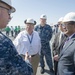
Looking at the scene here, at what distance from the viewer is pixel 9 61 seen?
1.60 m

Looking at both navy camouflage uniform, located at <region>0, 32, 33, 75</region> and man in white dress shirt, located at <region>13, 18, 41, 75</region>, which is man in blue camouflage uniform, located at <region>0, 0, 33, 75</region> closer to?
navy camouflage uniform, located at <region>0, 32, 33, 75</region>

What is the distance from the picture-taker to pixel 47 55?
7246mm

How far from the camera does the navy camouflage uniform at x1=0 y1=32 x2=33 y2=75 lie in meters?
1.59

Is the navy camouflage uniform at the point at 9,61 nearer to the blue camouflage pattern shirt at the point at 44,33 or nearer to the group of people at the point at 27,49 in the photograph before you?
the group of people at the point at 27,49

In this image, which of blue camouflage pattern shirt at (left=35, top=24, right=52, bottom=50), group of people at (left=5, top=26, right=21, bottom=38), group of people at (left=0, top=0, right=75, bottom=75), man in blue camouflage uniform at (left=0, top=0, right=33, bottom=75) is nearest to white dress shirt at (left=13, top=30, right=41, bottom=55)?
group of people at (left=0, top=0, right=75, bottom=75)

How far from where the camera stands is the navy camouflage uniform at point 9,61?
1587mm

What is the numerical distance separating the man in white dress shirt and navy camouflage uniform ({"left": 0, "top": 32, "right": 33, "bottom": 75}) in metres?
2.97

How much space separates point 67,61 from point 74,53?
0.17 metres

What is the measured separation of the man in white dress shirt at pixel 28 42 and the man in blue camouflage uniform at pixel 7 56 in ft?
9.75

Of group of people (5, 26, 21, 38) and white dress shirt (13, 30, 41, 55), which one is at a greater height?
white dress shirt (13, 30, 41, 55)

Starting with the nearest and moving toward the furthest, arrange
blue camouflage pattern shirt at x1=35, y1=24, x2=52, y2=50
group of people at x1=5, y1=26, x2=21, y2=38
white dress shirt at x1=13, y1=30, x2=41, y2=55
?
1. white dress shirt at x1=13, y1=30, x2=41, y2=55
2. blue camouflage pattern shirt at x1=35, y1=24, x2=52, y2=50
3. group of people at x1=5, y1=26, x2=21, y2=38

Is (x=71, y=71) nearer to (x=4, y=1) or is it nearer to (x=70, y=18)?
(x=70, y=18)

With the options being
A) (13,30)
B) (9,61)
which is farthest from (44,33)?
(13,30)

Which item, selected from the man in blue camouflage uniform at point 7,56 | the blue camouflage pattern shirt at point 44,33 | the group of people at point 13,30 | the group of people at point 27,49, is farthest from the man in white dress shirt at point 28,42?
the group of people at point 13,30
